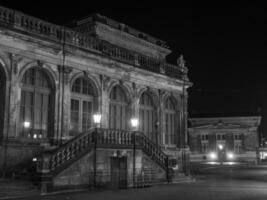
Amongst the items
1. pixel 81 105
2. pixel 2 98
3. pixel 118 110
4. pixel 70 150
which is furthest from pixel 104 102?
pixel 2 98

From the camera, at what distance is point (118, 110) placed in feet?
85.1

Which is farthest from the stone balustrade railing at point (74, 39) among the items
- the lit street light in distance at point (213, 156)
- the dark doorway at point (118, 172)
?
the lit street light in distance at point (213, 156)

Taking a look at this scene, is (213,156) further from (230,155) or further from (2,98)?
(2,98)

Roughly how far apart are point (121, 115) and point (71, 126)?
438 centimetres

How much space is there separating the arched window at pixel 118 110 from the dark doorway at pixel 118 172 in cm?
390

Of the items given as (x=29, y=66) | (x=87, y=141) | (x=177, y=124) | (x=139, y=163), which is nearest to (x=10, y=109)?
(x=29, y=66)

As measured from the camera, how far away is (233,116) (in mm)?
68375

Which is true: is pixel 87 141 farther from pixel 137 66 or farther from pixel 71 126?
pixel 137 66

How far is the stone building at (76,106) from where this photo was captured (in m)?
18.9

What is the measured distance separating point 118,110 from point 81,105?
131 inches

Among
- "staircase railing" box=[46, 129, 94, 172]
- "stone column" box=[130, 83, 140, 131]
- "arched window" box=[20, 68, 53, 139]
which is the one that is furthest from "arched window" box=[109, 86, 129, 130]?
"staircase railing" box=[46, 129, 94, 172]

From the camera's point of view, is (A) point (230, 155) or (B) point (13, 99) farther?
(A) point (230, 155)

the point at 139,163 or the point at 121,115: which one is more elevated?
the point at 121,115

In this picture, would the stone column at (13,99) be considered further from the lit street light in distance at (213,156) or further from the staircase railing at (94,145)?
the lit street light in distance at (213,156)
